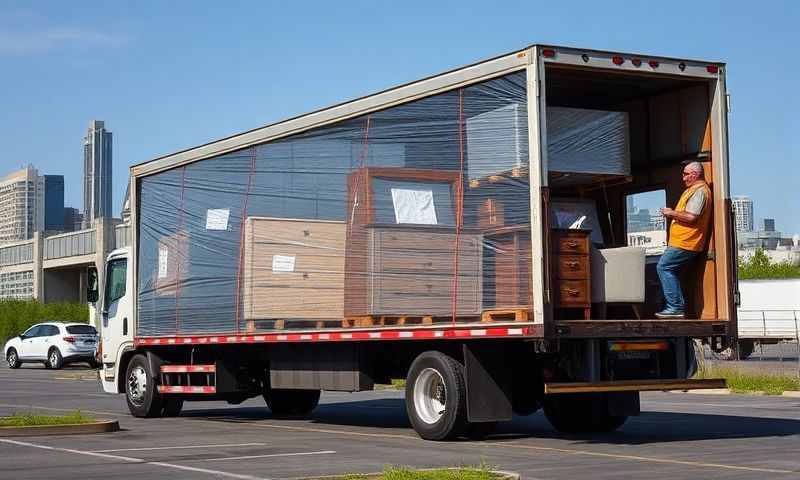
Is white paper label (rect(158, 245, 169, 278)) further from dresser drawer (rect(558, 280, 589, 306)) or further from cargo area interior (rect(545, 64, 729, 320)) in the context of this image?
dresser drawer (rect(558, 280, 589, 306))

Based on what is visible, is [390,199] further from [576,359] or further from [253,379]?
[253,379]

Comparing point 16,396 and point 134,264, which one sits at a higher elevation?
point 134,264

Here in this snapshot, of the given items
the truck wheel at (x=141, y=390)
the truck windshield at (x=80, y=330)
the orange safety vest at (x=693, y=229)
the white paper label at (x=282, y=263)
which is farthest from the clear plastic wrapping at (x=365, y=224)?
the truck windshield at (x=80, y=330)

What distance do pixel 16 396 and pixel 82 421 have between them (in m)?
10.5

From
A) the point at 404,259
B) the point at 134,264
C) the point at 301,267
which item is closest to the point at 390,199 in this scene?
the point at 404,259

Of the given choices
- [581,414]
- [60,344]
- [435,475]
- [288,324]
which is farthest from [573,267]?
[60,344]

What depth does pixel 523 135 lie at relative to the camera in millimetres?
13820

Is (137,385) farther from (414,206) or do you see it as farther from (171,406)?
(414,206)

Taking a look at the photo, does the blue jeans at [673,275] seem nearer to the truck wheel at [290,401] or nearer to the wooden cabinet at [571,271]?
the wooden cabinet at [571,271]

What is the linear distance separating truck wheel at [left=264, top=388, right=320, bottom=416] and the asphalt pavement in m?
0.24

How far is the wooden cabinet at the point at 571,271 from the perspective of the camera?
14.1m

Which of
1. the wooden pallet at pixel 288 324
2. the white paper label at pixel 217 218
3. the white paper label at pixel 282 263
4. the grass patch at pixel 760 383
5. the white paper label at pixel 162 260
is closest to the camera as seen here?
the wooden pallet at pixel 288 324

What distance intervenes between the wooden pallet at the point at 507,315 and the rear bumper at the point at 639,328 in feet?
1.15

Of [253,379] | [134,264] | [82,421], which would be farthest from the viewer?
[134,264]
